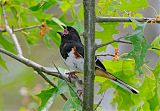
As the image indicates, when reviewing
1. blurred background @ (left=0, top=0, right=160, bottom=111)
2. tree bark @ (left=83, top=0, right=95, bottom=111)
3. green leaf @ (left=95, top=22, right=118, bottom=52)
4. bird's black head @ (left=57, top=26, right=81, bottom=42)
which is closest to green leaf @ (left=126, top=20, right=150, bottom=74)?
tree bark @ (left=83, top=0, right=95, bottom=111)

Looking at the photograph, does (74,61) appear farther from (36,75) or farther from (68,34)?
(36,75)

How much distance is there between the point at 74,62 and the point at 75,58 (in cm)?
3

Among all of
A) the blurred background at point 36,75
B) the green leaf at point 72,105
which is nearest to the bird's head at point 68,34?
the green leaf at point 72,105

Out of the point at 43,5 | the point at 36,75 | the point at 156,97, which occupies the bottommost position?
the point at 36,75

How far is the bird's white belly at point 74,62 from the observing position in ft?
4.29

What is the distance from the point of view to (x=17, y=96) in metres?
4.71

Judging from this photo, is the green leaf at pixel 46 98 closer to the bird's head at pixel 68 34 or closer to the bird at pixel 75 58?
the bird at pixel 75 58

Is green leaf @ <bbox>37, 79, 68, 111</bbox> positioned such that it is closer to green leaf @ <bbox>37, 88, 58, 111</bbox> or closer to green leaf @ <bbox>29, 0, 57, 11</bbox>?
green leaf @ <bbox>37, 88, 58, 111</bbox>

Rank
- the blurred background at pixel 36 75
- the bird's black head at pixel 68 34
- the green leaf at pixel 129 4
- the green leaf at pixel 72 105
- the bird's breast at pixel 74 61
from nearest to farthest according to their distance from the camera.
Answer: the green leaf at pixel 72 105 → the green leaf at pixel 129 4 → the bird's breast at pixel 74 61 → the bird's black head at pixel 68 34 → the blurred background at pixel 36 75

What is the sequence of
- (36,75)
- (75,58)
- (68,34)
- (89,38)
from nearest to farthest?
1. (89,38)
2. (75,58)
3. (68,34)
4. (36,75)

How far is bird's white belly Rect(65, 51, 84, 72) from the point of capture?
131 centimetres

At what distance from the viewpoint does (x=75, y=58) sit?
132 centimetres

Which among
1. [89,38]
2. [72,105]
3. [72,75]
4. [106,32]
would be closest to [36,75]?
[106,32]

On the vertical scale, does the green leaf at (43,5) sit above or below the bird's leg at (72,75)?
above
